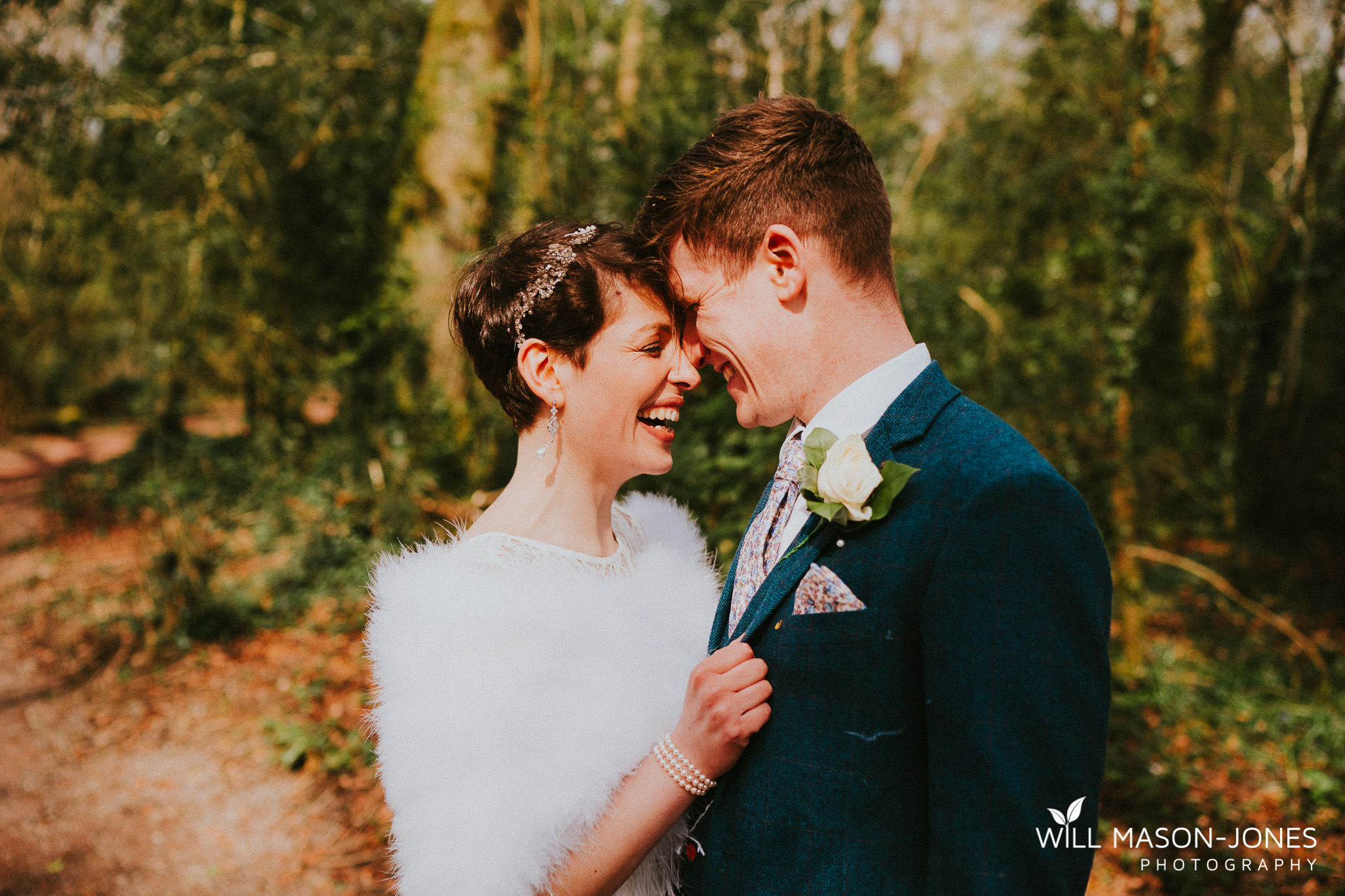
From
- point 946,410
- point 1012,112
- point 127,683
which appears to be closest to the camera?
point 946,410

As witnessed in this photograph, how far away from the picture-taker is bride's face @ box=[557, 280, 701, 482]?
6.70ft

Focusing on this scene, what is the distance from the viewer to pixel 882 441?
4.91 feet

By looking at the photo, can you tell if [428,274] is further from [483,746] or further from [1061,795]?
[1061,795]

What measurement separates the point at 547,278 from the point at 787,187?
73cm

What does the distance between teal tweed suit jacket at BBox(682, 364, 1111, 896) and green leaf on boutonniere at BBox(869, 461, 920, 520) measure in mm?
37

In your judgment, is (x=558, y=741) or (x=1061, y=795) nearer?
(x=1061, y=795)

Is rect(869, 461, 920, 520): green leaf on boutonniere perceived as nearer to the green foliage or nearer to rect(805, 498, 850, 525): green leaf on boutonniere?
rect(805, 498, 850, 525): green leaf on boutonniere

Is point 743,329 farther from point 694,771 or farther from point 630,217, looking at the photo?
point 630,217

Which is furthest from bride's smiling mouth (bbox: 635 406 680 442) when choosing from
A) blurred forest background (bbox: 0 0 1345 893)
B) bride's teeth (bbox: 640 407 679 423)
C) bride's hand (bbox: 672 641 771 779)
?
blurred forest background (bbox: 0 0 1345 893)

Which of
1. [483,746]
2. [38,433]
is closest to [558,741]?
[483,746]

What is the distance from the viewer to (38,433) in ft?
59.2

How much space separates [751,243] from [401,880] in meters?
1.55

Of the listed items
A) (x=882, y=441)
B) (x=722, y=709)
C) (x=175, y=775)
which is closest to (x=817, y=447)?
(x=882, y=441)

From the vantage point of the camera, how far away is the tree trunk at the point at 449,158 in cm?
675
